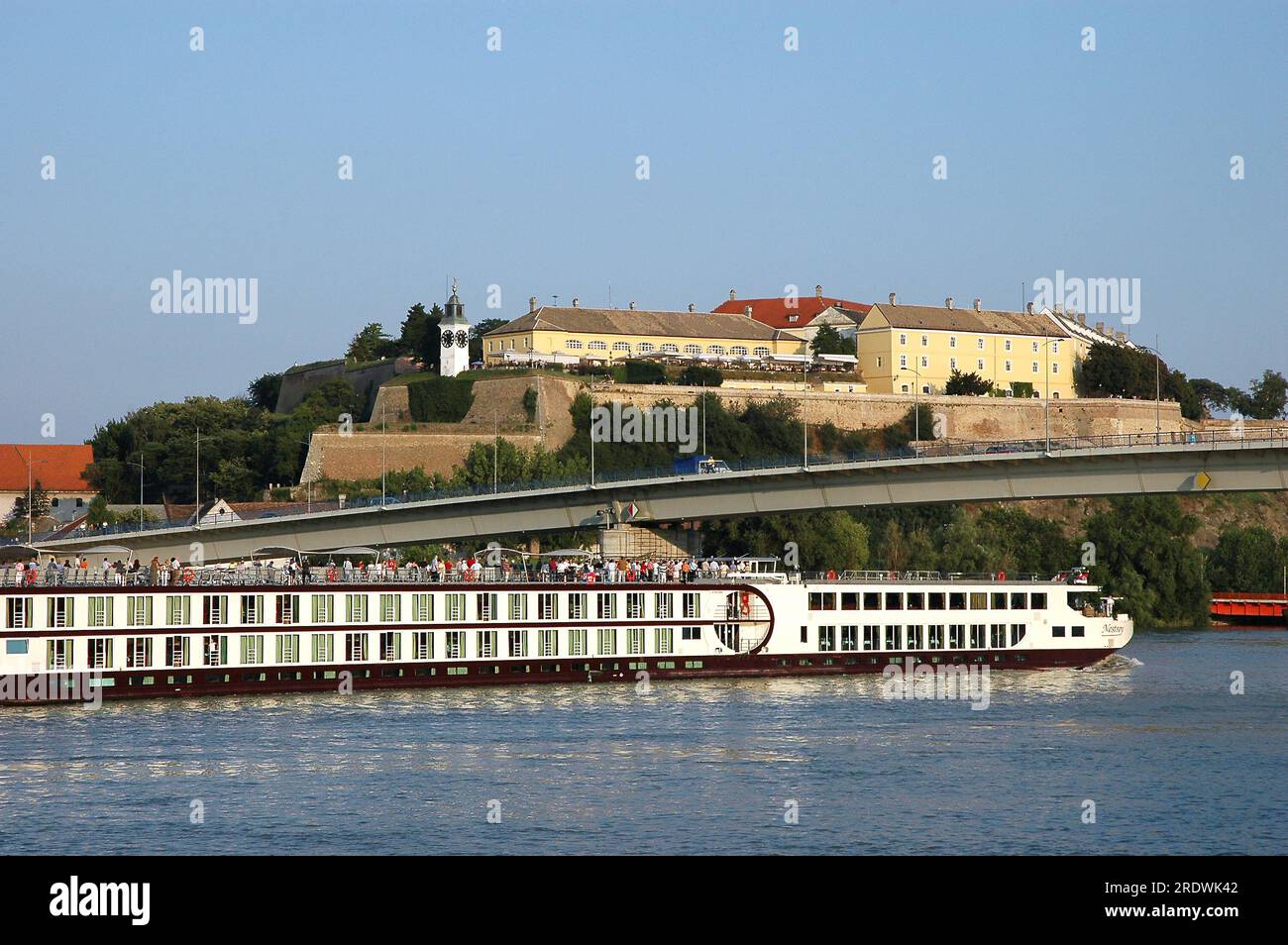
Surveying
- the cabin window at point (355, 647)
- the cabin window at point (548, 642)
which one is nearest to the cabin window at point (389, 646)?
the cabin window at point (355, 647)

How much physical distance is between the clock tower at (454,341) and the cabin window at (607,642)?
5514 cm

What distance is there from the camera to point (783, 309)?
13275 cm

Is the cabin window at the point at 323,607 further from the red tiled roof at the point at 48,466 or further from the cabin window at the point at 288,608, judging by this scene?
the red tiled roof at the point at 48,466

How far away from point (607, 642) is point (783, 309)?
285ft

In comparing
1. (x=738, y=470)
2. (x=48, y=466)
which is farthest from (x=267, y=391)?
(x=738, y=470)

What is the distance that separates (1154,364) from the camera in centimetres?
12062

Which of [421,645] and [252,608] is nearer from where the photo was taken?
[252,608]

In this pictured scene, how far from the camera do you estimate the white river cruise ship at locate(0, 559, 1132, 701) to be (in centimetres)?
4231

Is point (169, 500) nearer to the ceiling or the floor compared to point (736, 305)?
nearer to the floor

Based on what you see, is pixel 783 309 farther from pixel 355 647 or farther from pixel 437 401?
pixel 355 647

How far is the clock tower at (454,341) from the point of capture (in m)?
103
